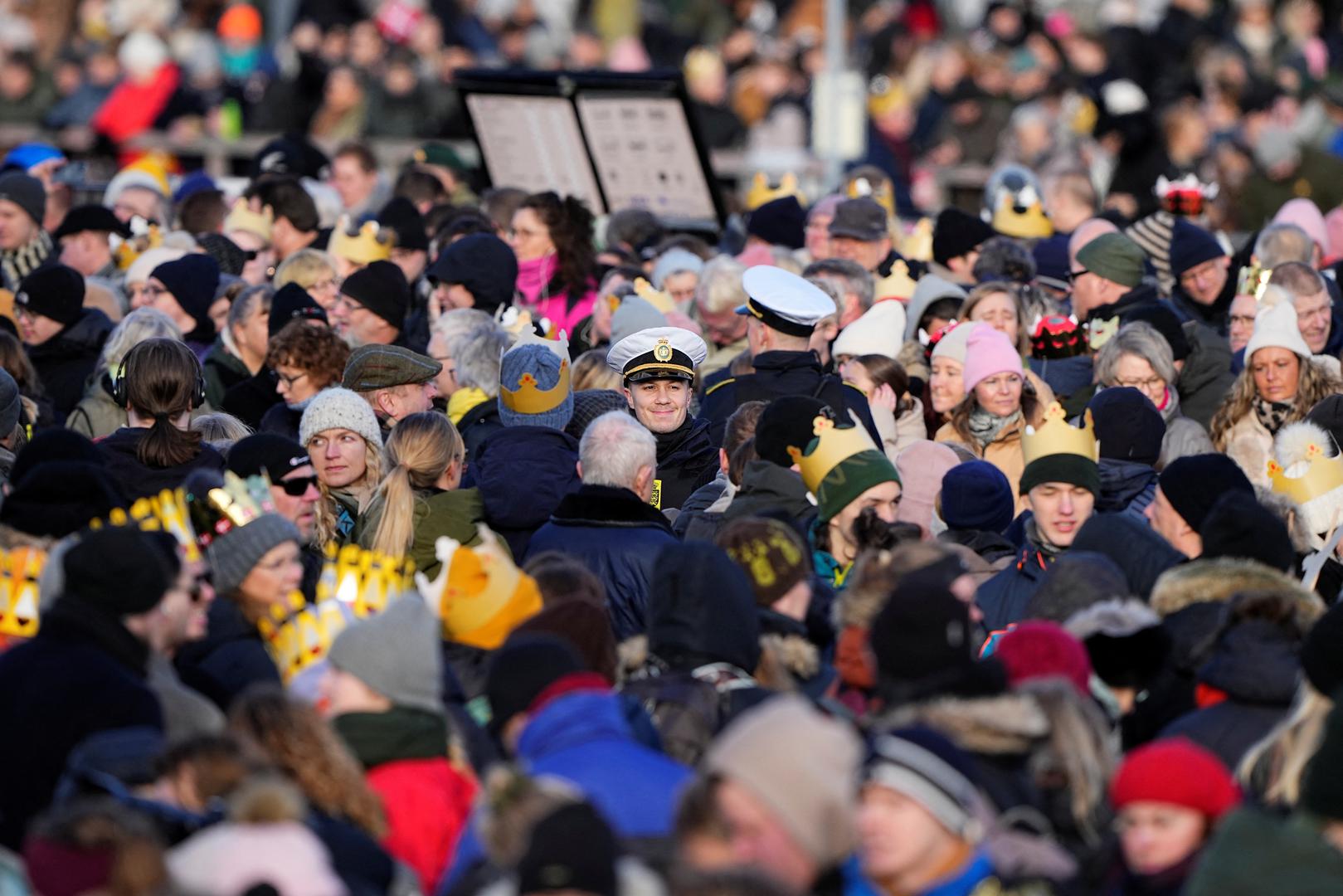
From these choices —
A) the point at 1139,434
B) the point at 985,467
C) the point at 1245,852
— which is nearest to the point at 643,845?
the point at 1245,852

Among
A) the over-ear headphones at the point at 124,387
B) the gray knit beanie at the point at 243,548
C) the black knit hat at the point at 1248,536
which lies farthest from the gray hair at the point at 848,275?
the gray knit beanie at the point at 243,548

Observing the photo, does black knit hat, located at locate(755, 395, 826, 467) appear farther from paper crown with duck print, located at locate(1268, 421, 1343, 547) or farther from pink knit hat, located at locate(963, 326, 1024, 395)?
paper crown with duck print, located at locate(1268, 421, 1343, 547)

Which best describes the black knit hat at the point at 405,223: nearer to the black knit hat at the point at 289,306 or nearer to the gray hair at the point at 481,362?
the black knit hat at the point at 289,306

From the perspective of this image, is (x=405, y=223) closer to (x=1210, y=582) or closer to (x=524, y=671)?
(x=1210, y=582)

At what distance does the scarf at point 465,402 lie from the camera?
9812 millimetres

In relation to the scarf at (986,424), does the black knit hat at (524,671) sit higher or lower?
higher

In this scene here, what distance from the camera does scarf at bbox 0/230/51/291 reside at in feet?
40.7

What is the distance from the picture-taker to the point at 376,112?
20844mm

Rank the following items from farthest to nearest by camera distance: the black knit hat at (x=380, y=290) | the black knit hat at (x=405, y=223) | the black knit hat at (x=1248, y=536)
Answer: the black knit hat at (x=405, y=223) < the black knit hat at (x=380, y=290) < the black knit hat at (x=1248, y=536)

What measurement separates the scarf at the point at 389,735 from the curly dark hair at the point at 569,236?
621 centimetres

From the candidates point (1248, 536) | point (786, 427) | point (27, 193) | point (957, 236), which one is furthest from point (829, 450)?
point (27, 193)

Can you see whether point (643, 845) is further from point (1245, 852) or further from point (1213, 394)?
point (1213, 394)

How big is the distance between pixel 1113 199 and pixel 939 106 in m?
5.90

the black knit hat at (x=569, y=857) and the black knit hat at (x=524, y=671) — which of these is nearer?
the black knit hat at (x=569, y=857)
